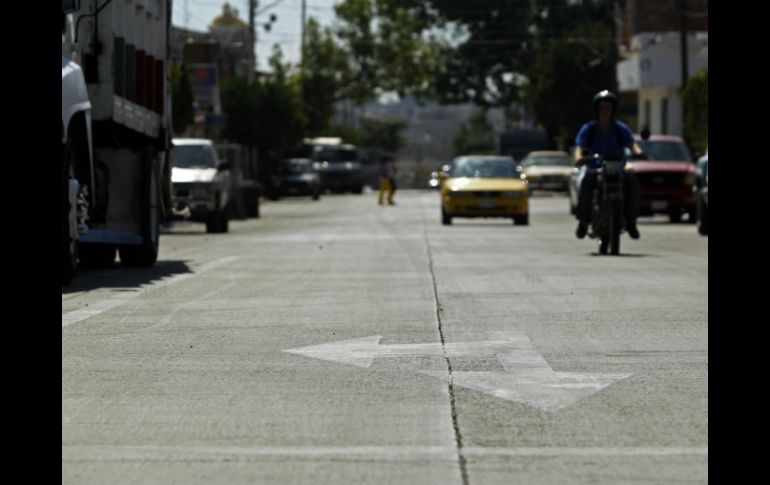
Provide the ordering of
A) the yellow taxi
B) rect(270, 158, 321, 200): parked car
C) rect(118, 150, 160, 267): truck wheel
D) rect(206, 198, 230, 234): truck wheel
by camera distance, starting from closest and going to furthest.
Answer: rect(118, 150, 160, 267): truck wheel → rect(206, 198, 230, 234): truck wheel → the yellow taxi → rect(270, 158, 321, 200): parked car

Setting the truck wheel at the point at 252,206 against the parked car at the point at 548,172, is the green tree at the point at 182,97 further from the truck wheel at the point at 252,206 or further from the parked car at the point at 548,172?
the parked car at the point at 548,172

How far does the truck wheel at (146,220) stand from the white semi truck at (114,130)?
0.04 feet

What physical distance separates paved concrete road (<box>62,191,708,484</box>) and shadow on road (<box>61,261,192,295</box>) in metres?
0.08

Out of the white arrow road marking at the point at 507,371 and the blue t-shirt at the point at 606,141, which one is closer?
the white arrow road marking at the point at 507,371

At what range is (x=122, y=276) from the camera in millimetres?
18125

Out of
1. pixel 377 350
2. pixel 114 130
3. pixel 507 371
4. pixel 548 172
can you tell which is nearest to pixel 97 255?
pixel 114 130

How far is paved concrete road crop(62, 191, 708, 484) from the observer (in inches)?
262

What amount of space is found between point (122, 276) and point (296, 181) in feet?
176

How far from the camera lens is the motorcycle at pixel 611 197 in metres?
21.7

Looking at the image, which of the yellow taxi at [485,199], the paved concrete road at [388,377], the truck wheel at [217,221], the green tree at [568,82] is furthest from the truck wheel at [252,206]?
the green tree at [568,82]

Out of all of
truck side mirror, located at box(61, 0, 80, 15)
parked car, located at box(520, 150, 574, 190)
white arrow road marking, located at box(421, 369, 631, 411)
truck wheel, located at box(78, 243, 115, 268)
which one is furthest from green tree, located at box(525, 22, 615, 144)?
white arrow road marking, located at box(421, 369, 631, 411)

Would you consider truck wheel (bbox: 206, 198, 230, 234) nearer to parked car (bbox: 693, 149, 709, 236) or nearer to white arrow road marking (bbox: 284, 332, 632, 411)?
parked car (bbox: 693, 149, 709, 236)
